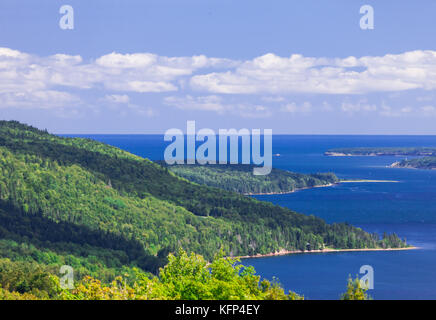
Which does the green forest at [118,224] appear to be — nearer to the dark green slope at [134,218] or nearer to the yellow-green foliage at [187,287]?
the dark green slope at [134,218]

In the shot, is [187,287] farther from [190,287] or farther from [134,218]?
[134,218]

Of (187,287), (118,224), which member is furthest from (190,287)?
(118,224)

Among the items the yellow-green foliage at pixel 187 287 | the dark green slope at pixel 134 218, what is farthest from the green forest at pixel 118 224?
the yellow-green foliage at pixel 187 287

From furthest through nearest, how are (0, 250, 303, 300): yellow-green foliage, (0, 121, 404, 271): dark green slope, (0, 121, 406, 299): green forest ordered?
(0, 121, 404, 271): dark green slope → (0, 121, 406, 299): green forest → (0, 250, 303, 300): yellow-green foliage

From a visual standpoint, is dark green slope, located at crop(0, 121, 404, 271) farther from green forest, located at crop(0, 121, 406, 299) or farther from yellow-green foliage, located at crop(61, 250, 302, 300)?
yellow-green foliage, located at crop(61, 250, 302, 300)

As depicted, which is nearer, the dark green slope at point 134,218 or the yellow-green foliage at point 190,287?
the yellow-green foliage at point 190,287

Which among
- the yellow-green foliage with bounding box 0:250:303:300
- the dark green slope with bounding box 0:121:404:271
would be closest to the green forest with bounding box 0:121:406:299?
the dark green slope with bounding box 0:121:404:271
